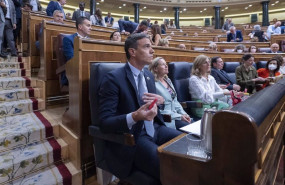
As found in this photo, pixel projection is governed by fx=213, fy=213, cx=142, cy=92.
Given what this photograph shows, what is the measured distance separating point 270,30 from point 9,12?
5.64 meters

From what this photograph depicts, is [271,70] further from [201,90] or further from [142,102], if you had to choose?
[142,102]

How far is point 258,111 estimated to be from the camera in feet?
1.57

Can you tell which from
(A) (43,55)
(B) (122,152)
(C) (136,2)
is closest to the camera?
(B) (122,152)

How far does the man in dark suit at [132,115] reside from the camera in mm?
782

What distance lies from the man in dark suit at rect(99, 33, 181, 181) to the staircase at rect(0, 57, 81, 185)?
1.38 feet

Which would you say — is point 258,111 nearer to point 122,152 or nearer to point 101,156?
point 122,152

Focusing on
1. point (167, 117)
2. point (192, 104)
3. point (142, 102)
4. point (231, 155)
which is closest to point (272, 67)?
point (192, 104)

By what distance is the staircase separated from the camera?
3.46ft

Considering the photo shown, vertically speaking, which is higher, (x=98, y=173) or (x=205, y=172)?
(x=205, y=172)

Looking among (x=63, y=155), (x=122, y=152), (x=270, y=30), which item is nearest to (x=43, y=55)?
(x=63, y=155)

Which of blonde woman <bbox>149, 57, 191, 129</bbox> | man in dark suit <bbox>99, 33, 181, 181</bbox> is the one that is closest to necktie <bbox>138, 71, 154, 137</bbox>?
man in dark suit <bbox>99, 33, 181, 181</bbox>

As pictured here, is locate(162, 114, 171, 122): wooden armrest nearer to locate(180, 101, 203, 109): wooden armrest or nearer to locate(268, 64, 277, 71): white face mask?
locate(180, 101, 203, 109): wooden armrest

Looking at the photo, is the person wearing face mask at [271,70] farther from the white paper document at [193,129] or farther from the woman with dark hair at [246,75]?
the white paper document at [193,129]

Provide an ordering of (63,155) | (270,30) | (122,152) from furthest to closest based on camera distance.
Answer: (270,30), (63,155), (122,152)
